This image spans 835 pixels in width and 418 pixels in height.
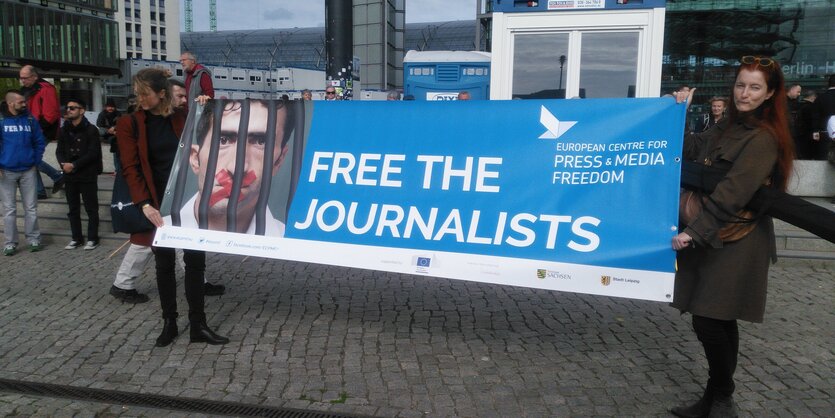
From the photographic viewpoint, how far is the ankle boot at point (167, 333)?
4.96 meters

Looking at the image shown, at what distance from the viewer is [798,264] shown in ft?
25.3

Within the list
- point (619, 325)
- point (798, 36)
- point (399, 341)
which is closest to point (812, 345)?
point (619, 325)

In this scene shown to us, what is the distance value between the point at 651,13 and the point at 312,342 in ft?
16.0

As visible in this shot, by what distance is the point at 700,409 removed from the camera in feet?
12.3

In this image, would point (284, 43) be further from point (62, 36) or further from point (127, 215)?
point (127, 215)

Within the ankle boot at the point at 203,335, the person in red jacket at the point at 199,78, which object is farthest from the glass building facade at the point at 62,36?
the ankle boot at the point at 203,335

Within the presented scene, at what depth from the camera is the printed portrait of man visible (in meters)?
4.73

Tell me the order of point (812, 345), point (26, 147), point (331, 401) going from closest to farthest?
point (331, 401)
point (812, 345)
point (26, 147)

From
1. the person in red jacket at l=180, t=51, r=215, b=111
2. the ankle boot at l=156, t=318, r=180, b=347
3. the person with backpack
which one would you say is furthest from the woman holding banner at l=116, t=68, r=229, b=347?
the person with backpack

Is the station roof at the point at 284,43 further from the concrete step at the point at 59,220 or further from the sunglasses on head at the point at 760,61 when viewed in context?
the sunglasses on head at the point at 760,61

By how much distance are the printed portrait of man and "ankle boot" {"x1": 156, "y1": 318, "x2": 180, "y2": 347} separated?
732mm

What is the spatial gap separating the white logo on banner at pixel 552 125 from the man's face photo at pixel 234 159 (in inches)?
69.1

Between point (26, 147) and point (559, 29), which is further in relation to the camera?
point (26, 147)

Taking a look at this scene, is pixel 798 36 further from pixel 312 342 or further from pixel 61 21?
pixel 61 21
